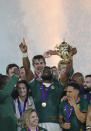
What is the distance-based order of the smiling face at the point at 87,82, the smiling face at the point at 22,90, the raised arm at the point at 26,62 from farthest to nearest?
the smiling face at the point at 87,82 < the raised arm at the point at 26,62 < the smiling face at the point at 22,90

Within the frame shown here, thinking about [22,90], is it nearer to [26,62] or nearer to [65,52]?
[26,62]

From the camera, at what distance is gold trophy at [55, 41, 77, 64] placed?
29.5 feet

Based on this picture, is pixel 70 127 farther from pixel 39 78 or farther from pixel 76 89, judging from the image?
pixel 39 78

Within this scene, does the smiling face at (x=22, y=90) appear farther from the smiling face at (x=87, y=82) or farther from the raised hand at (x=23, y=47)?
the smiling face at (x=87, y=82)

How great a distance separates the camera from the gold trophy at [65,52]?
899 cm

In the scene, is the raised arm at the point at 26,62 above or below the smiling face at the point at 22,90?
above

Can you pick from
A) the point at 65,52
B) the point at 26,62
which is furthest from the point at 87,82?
the point at 26,62

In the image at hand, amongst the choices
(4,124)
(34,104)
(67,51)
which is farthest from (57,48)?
(4,124)

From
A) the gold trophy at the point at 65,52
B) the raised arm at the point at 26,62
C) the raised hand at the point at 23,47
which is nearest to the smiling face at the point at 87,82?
the gold trophy at the point at 65,52

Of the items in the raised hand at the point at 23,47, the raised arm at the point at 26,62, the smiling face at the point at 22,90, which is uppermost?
the raised hand at the point at 23,47

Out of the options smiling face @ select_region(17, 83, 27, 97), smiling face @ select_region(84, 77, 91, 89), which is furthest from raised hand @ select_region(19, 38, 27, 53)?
smiling face @ select_region(84, 77, 91, 89)

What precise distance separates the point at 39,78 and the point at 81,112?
1342 mm

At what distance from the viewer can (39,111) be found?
8266 millimetres

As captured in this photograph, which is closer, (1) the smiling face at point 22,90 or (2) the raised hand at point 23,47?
(1) the smiling face at point 22,90
